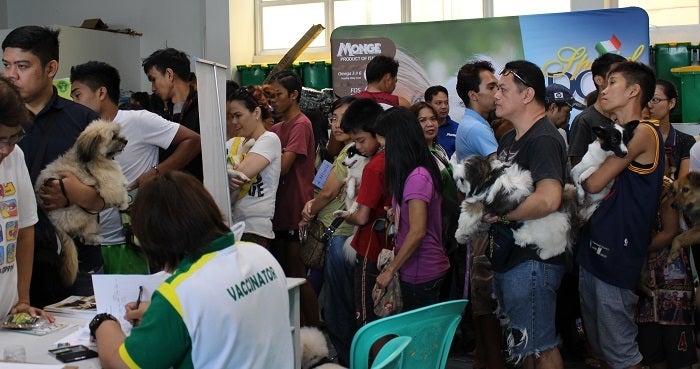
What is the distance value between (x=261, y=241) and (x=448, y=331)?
1.86m

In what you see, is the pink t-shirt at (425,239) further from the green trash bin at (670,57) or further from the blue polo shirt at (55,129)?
the green trash bin at (670,57)

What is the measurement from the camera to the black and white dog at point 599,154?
9.57ft

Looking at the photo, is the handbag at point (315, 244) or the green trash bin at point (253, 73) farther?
the green trash bin at point (253, 73)

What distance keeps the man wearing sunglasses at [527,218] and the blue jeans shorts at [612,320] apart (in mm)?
270

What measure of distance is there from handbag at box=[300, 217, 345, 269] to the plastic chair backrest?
6.59 feet

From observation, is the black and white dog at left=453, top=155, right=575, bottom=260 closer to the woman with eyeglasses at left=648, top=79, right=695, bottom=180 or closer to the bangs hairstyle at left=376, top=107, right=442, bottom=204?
the bangs hairstyle at left=376, top=107, right=442, bottom=204

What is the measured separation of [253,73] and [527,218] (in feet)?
18.7

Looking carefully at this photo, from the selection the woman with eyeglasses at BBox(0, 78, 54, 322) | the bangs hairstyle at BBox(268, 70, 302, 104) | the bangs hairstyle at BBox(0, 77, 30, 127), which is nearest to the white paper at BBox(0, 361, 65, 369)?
the woman with eyeglasses at BBox(0, 78, 54, 322)

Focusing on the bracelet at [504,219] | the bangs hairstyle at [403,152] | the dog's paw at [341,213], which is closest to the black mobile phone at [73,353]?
the bangs hairstyle at [403,152]

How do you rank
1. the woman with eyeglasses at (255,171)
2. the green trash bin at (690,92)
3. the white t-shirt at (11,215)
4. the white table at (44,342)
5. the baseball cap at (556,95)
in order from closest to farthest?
the white table at (44,342)
the white t-shirt at (11,215)
the woman with eyeglasses at (255,171)
the baseball cap at (556,95)
the green trash bin at (690,92)

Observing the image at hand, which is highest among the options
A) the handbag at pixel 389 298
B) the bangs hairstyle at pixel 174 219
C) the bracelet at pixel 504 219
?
the bangs hairstyle at pixel 174 219

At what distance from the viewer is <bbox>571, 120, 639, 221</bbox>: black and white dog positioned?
2916 millimetres

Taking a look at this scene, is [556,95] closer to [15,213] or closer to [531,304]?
[531,304]

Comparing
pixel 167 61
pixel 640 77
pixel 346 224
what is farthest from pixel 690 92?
pixel 167 61
